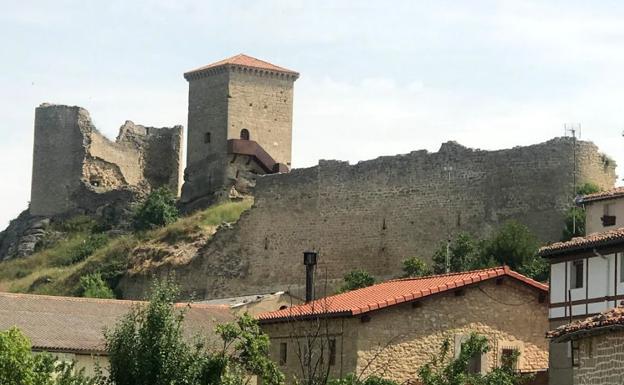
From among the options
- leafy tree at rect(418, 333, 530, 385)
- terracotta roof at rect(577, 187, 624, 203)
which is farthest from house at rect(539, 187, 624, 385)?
terracotta roof at rect(577, 187, 624, 203)

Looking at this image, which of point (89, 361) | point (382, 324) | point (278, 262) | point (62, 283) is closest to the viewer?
point (382, 324)

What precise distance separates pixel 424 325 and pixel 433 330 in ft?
0.74

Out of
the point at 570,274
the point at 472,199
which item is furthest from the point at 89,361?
the point at 472,199

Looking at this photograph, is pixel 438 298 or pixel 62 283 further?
pixel 62 283

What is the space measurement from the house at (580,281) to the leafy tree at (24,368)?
28.9 feet

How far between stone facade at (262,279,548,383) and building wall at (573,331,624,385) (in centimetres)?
1085

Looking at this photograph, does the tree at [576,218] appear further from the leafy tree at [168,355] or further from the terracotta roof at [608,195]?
the leafy tree at [168,355]

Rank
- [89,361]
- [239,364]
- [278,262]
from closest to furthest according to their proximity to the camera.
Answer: [239,364]
[89,361]
[278,262]

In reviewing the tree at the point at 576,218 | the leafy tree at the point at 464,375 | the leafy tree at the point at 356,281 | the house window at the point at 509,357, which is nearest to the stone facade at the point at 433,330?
the house window at the point at 509,357

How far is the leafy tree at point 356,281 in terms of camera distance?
60728mm

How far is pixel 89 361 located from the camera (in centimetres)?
4081

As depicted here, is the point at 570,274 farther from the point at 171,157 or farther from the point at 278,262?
the point at 171,157

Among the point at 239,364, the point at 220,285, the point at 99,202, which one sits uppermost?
the point at 99,202

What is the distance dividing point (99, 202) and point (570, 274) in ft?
181
